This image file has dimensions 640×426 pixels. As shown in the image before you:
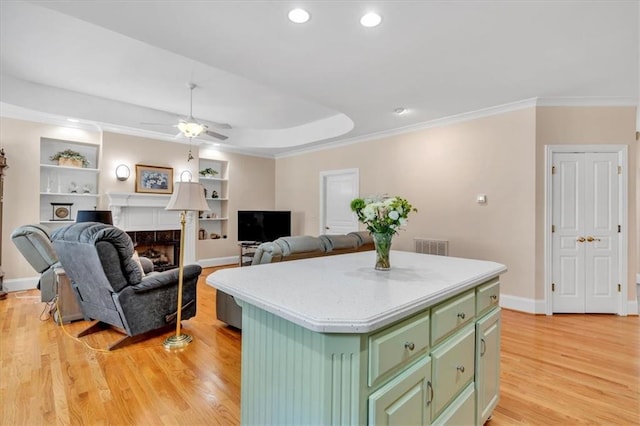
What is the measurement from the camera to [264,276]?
167 centimetres

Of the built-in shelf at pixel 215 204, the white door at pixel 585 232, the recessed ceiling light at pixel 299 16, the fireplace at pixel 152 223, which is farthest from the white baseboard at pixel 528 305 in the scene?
the built-in shelf at pixel 215 204

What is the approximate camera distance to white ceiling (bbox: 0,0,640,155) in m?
2.24

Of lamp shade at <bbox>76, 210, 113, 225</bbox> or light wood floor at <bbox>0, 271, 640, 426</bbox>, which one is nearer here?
light wood floor at <bbox>0, 271, 640, 426</bbox>

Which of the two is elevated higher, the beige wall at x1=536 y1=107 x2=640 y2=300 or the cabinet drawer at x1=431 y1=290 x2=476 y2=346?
the beige wall at x1=536 y1=107 x2=640 y2=300

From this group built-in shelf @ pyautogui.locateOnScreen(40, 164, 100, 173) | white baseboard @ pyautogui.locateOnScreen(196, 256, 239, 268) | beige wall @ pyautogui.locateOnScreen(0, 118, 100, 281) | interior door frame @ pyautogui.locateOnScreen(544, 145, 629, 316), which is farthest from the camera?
white baseboard @ pyautogui.locateOnScreen(196, 256, 239, 268)

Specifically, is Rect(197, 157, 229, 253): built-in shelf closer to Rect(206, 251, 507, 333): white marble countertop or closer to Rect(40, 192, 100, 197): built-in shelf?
Rect(40, 192, 100, 197): built-in shelf

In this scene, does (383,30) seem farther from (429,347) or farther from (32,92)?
(32,92)

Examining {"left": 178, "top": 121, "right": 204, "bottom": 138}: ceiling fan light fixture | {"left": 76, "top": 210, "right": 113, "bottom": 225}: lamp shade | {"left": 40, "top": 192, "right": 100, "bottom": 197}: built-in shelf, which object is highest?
{"left": 178, "top": 121, "right": 204, "bottom": 138}: ceiling fan light fixture

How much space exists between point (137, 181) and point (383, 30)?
16.4 feet

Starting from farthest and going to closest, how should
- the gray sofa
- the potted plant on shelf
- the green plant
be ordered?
the green plant, the potted plant on shelf, the gray sofa

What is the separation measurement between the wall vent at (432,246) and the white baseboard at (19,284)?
575 cm

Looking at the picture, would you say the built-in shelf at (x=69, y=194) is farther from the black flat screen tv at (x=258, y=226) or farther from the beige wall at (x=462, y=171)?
the black flat screen tv at (x=258, y=226)

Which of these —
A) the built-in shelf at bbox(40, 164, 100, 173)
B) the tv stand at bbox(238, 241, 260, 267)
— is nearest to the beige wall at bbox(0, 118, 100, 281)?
the built-in shelf at bbox(40, 164, 100, 173)

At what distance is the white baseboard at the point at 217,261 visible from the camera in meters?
6.70
